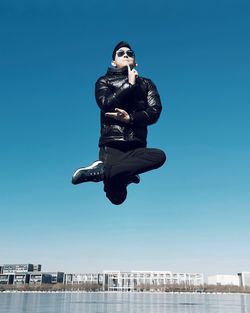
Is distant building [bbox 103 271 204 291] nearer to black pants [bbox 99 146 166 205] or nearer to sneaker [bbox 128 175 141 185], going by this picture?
sneaker [bbox 128 175 141 185]

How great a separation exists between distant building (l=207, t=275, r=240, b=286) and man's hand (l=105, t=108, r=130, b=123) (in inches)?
8045

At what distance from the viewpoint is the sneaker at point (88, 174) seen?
514 cm

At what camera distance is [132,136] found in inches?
207

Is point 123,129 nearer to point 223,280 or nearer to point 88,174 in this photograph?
point 88,174

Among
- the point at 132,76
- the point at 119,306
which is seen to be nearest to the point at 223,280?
the point at 119,306

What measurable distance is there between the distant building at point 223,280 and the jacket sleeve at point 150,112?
20398cm

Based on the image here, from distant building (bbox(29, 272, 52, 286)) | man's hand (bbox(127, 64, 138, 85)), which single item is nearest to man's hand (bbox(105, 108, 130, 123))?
man's hand (bbox(127, 64, 138, 85))

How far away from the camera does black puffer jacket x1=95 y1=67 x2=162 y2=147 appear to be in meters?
5.07

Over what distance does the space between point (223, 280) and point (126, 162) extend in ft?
683

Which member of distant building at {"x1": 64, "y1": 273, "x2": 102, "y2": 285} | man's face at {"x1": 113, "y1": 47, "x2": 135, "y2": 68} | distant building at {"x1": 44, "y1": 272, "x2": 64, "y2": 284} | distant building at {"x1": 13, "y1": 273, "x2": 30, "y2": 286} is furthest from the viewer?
distant building at {"x1": 44, "y1": 272, "x2": 64, "y2": 284}

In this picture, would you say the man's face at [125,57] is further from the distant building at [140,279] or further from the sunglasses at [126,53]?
the distant building at [140,279]

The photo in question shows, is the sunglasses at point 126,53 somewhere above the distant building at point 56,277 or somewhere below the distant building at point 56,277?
below

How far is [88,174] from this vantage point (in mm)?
5129

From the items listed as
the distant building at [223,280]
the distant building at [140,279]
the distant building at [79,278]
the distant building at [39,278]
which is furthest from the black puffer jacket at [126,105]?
the distant building at [223,280]
